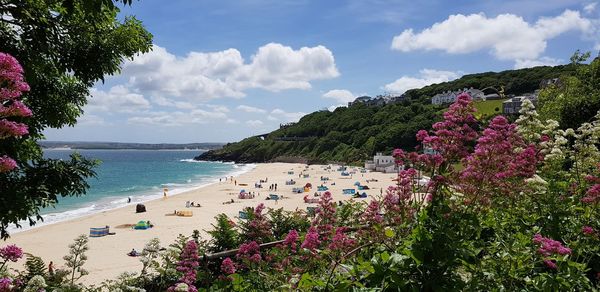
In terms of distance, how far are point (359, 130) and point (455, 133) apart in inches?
4904

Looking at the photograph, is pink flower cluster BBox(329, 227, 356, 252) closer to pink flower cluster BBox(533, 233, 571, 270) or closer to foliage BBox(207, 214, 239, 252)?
pink flower cluster BBox(533, 233, 571, 270)

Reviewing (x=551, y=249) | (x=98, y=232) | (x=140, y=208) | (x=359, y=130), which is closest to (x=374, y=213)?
(x=551, y=249)

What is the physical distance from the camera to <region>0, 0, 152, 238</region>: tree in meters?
4.78

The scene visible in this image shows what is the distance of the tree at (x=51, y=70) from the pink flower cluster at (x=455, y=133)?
12.1 feet

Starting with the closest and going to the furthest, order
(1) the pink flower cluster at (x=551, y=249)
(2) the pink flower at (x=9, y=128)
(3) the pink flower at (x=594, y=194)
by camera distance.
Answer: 1. (2) the pink flower at (x=9, y=128)
2. (1) the pink flower cluster at (x=551, y=249)
3. (3) the pink flower at (x=594, y=194)

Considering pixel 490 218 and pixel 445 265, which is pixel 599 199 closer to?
pixel 490 218

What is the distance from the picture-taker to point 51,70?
18.6 feet

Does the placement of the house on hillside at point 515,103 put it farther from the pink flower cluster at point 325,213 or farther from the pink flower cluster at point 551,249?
the pink flower cluster at point 551,249

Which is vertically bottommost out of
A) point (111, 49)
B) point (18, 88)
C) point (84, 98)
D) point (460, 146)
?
point (460, 146)

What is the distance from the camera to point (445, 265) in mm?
2438

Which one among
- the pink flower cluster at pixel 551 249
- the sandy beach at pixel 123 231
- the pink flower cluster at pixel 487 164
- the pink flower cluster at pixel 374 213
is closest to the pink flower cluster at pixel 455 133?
the pink flower cluster at pixel 487 164

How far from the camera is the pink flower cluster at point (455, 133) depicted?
9.51ft

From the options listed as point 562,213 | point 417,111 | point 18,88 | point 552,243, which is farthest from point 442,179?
point 417,111

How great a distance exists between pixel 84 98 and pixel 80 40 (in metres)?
1.84
